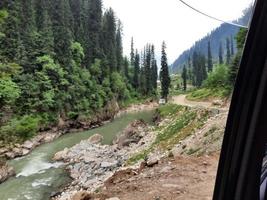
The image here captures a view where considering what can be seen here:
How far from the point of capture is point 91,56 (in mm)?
34906

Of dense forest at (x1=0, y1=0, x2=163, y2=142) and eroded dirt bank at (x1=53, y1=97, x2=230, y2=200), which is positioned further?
dense forest at (x1=0, y1=0, x2=163, y2=142)

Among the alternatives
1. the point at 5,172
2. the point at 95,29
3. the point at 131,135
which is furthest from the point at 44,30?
the point at 5,172

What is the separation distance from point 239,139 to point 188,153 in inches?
306

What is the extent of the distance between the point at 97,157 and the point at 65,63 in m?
15.9

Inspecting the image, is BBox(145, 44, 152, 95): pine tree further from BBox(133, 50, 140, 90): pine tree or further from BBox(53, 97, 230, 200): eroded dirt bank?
BBox(53, 97, 230, 200): eroded dirt bank

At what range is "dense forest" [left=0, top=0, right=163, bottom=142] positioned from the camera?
2311 cm

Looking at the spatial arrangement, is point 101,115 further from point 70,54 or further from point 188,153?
point 188,153

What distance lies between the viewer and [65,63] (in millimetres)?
29922

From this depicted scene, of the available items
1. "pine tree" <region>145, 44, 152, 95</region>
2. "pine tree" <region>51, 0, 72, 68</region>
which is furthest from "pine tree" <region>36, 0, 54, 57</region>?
"pine tree" <region>145, 44, 152, 95</region>

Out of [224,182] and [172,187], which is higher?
[224,182]

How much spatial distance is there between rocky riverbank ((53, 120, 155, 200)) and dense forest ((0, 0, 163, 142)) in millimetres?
2169

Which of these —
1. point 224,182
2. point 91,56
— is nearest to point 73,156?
point 224,182

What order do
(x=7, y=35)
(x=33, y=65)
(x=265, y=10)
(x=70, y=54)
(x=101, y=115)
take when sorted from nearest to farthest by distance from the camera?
(x=265, y=10) → (x=7, y=35) → (x=33, y=65) → (x=101, y=115) → (x=70, y=54)

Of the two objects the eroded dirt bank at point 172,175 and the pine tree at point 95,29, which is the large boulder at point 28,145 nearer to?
the eroded dirt bank at point 172,175
